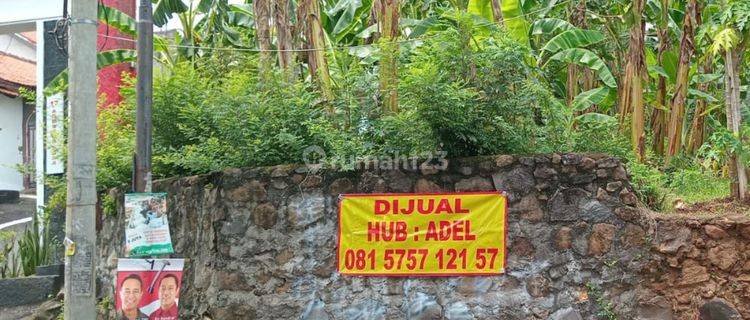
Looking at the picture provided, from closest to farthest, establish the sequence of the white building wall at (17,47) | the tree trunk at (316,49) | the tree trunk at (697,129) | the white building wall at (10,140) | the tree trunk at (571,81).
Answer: the tree trunk at (316,49), the tree trunk at (697,129), the tree trunk at (571,81), the white building wall at (10,140), the white building wall at (17,47)

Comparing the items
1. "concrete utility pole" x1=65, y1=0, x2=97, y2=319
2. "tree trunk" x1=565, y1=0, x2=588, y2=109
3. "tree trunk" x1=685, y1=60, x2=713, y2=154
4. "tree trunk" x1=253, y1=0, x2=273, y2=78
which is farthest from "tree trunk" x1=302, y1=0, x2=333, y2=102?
"tree trunk" x1=685, y1=60, x2=713, y2=154

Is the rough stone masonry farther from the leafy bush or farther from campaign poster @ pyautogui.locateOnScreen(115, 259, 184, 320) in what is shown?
campaign poster @ pyautogui.locateOnScreen(115, 259, 184, 320)

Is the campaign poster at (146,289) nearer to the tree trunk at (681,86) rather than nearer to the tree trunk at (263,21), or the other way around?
the tree trunk at (263,21)

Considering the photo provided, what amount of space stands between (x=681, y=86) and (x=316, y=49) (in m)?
4.79

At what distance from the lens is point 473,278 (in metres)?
7.27

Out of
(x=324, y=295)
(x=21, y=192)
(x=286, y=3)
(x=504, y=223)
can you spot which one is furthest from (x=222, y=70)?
(x=21, y=192)

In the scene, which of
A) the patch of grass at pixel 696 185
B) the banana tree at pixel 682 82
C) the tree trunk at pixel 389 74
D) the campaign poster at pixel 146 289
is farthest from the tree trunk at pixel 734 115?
the campaign poster at pixel 146 289

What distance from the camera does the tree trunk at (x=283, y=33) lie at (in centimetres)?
915

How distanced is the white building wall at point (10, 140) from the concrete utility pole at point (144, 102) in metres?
16.1

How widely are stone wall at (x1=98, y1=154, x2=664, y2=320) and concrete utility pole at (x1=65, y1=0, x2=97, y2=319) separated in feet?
6.33

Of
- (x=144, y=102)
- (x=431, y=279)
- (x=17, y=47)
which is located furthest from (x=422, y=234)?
(x=17, y=47)

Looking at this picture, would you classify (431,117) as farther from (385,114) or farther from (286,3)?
(286,3)

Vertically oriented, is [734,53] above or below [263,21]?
below

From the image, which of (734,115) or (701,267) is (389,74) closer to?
(701,267)
